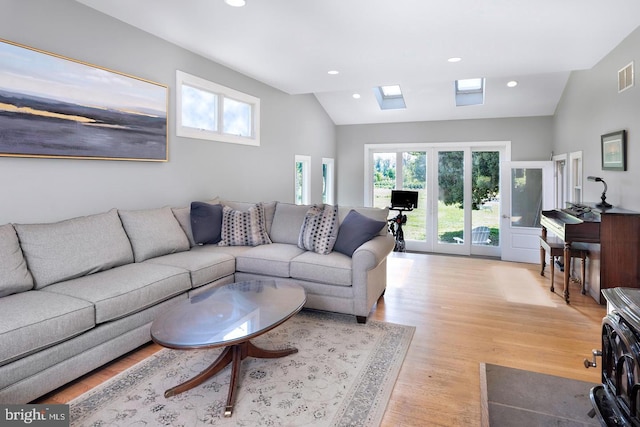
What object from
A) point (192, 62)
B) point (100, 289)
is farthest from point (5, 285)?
point (192, 62)

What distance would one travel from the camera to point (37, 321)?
1.95 meters

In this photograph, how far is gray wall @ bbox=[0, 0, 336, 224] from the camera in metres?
2.71

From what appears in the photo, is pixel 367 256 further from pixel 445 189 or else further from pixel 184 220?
pixel 445 189

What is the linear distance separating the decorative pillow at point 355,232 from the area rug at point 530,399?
1462mm

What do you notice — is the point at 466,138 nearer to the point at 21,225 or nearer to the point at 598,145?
the point at 598,145

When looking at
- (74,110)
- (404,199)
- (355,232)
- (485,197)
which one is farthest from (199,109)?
(485,197)

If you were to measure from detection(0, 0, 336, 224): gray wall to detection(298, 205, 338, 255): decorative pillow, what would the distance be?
1.45 metres

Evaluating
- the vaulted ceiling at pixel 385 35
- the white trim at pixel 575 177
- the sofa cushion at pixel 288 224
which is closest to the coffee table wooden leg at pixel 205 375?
the sofa cushion at pixel 288 224

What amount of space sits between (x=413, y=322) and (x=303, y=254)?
3.86ft

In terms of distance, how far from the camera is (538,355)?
2.66m

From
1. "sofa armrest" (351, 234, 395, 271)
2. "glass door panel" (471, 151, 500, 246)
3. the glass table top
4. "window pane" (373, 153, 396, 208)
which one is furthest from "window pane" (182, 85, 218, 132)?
"glass door panel" (471, 151, 500, 246)

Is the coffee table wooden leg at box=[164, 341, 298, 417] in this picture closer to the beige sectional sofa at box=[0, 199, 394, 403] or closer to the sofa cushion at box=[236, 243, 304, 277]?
the beige sectional sofa at box=[0, 199, 394, 403]

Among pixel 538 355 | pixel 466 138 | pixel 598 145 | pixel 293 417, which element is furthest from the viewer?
pixel 466 138

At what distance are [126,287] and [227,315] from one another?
2.63 feet
